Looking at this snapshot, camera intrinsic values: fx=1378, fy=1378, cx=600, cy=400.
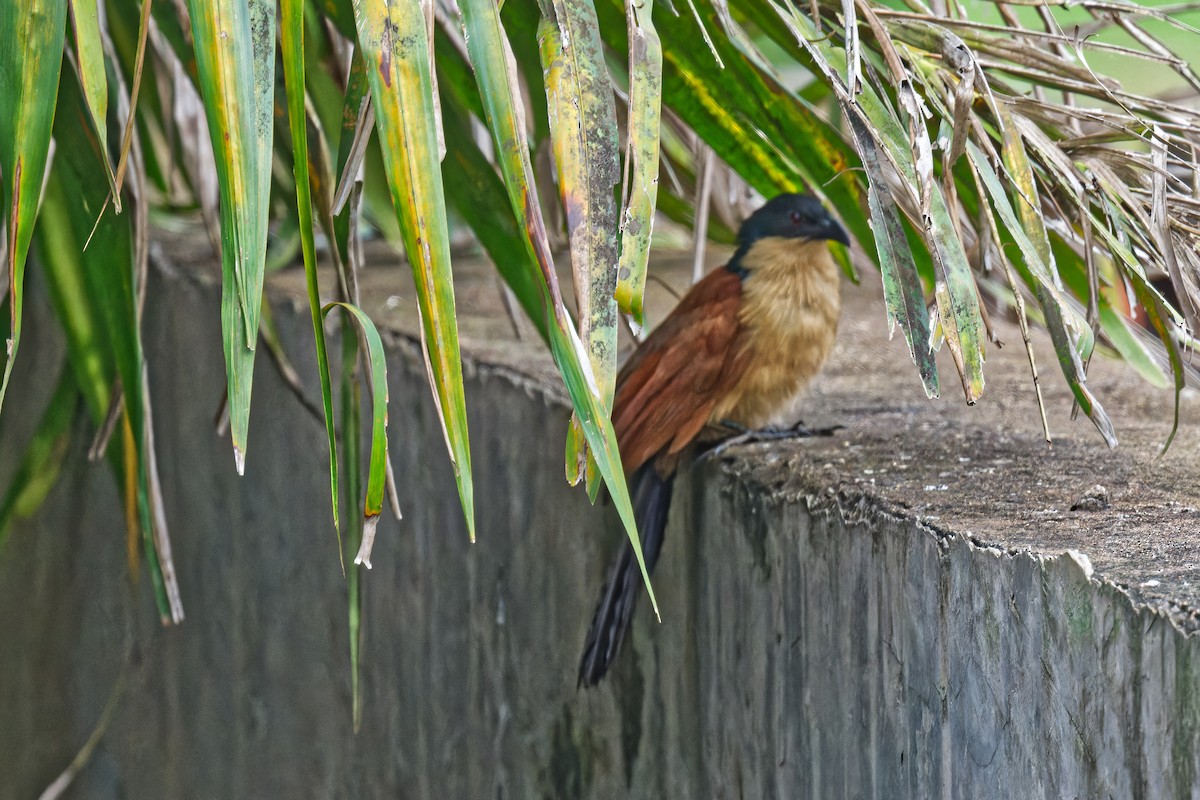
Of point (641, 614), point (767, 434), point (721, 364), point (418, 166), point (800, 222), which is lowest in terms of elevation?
point (641, 614)

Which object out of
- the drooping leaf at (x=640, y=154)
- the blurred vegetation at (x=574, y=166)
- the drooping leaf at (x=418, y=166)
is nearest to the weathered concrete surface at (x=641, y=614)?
the blurred vegetation at (x=574, y=166)

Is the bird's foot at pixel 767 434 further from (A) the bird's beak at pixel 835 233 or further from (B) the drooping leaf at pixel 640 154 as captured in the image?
(B) the drooping leaf at pixel 640 154

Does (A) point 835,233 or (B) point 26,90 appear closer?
(B) point 26,90

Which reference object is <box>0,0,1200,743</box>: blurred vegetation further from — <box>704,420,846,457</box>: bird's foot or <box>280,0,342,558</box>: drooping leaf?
<box>704,420,846,457</box>: bird's foot

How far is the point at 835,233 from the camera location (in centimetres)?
219

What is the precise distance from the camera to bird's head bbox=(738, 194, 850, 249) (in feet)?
7.19

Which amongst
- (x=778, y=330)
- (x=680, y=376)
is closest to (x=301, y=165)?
(x=680, y=376)

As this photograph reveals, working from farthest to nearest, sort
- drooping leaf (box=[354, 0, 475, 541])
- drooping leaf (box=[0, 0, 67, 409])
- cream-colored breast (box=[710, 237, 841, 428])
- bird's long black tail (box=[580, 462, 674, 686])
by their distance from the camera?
cream-colored breast (box=[710, 237, 841, 428]) → bird's long black tail (box=[580, 462, 674, 686]) → drooping leaf (box=[0, 0, 67, 409]) → drooping leaf (box=[354, 0, 475, 541])

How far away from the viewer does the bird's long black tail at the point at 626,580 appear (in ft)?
6.39

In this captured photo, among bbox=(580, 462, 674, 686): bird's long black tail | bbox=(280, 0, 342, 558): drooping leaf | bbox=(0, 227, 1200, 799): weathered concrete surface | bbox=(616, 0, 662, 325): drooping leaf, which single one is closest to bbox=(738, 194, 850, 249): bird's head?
bbox=(0, 227, 1200, 799): weathered concrete surface

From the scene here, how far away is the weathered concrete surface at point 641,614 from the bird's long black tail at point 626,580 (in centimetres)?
5

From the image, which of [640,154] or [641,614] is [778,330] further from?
[640,154]

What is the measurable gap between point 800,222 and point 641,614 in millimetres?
673

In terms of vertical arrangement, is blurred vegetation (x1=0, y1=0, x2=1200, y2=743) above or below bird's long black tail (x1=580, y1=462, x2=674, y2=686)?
above
